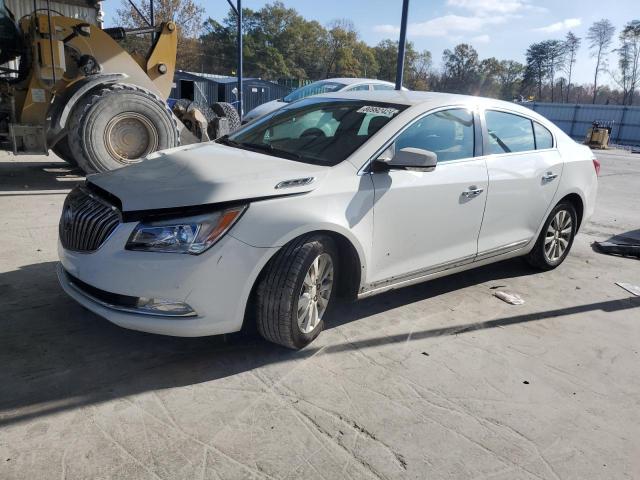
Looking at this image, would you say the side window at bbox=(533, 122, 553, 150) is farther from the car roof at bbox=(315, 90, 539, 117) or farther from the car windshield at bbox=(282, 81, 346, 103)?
the car windshield at bbox=(282, 81, 346, 103)

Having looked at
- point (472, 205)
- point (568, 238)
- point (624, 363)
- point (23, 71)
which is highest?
point (23, 71)

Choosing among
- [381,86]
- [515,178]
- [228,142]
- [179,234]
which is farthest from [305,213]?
[381,86]

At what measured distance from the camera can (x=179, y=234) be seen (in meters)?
2.87

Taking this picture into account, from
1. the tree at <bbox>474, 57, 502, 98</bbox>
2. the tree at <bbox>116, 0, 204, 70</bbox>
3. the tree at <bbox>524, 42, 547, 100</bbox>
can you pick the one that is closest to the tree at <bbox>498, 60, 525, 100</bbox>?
the tree at <bbox>474, 57, 502, 98</bbox>

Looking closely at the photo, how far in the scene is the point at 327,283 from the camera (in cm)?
346

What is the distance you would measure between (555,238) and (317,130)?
282 cm

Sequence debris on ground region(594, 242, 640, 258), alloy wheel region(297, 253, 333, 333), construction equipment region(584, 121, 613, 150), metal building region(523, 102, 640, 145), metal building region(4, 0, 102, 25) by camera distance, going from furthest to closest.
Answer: metal building region(523, 102, 640, 145) < construction equipment region(584, 121, 613, 150) < metal building region(4, 0, 102, 25) < debris on ground region(594, 242, 640, 258) < alloy wheel region(297, 253, 333, 333)

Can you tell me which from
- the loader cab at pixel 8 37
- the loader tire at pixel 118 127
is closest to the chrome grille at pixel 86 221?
the loader tire at pixel 118 127

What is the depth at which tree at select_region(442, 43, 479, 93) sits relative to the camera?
96.2m

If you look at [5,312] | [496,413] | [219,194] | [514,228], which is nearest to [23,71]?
[5,312]

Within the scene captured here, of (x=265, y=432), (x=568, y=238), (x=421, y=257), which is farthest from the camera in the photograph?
(x=568, y=238)

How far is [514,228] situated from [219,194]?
2.84m

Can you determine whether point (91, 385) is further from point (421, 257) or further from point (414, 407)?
point (421, 257)

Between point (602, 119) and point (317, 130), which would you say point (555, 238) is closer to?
point (317, 130)
